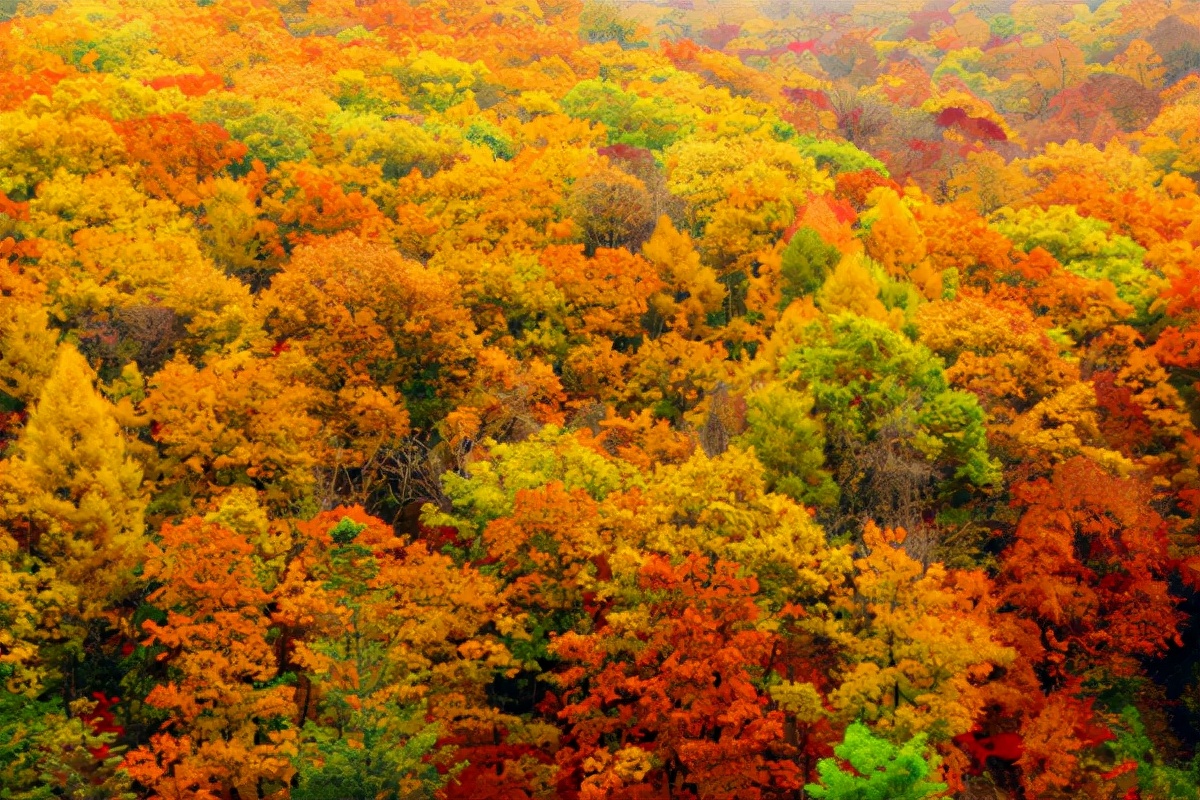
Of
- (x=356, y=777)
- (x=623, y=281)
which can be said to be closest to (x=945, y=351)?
(x=623, y=281)

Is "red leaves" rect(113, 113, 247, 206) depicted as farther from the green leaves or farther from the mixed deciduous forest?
the green leaves

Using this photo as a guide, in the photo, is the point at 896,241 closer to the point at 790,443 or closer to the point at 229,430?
the point at 790,443

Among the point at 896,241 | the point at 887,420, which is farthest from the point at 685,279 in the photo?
the point at 887,420

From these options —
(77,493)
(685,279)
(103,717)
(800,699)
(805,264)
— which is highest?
(805,264)

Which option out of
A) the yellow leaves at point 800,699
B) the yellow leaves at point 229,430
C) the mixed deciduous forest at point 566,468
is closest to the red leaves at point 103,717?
the mixed deciduous forest at point 566,468

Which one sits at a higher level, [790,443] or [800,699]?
[790,443]

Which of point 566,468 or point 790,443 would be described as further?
point 790,443

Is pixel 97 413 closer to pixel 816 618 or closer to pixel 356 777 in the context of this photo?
pixel 356 777

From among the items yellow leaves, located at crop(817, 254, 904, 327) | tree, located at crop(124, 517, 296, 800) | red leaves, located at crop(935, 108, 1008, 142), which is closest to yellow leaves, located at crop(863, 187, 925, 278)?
yellow leaves, located at crop(817, 254, 904, 327)
